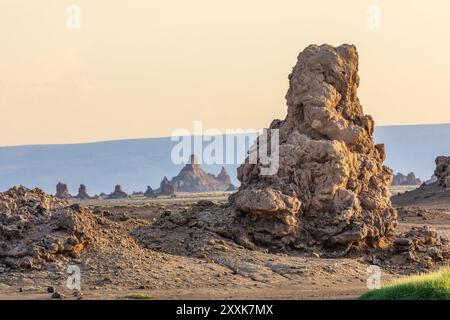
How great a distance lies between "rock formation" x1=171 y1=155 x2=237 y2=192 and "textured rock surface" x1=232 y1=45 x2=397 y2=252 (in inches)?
4329

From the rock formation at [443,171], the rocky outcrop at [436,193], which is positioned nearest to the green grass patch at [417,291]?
the rocky outcrop at [436,193]

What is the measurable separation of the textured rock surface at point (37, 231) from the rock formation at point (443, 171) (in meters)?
33.5

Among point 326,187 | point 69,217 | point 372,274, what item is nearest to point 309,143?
point 326,187

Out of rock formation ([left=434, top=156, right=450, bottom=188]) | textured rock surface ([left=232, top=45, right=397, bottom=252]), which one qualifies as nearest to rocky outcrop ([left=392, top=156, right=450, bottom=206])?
rock formation ([left=434, top=156, right=450, bottom=188])

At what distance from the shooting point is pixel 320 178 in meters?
27.1

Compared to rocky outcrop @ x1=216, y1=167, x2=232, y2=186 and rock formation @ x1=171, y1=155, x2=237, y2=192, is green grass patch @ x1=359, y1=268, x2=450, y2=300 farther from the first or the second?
rocky outcrop @ x1=216, y1=167, x2=232, y2=186

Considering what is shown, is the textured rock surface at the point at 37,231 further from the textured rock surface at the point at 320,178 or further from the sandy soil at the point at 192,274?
the textured rock surface at the point at 320,178

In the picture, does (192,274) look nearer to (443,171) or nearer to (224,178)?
(443,171)

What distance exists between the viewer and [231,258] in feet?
83.3

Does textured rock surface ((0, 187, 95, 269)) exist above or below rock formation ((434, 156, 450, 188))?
below

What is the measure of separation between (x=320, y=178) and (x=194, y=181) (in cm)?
11470

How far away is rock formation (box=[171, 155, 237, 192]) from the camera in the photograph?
13975 cm

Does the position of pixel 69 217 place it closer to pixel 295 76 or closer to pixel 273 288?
pixel 273 288
